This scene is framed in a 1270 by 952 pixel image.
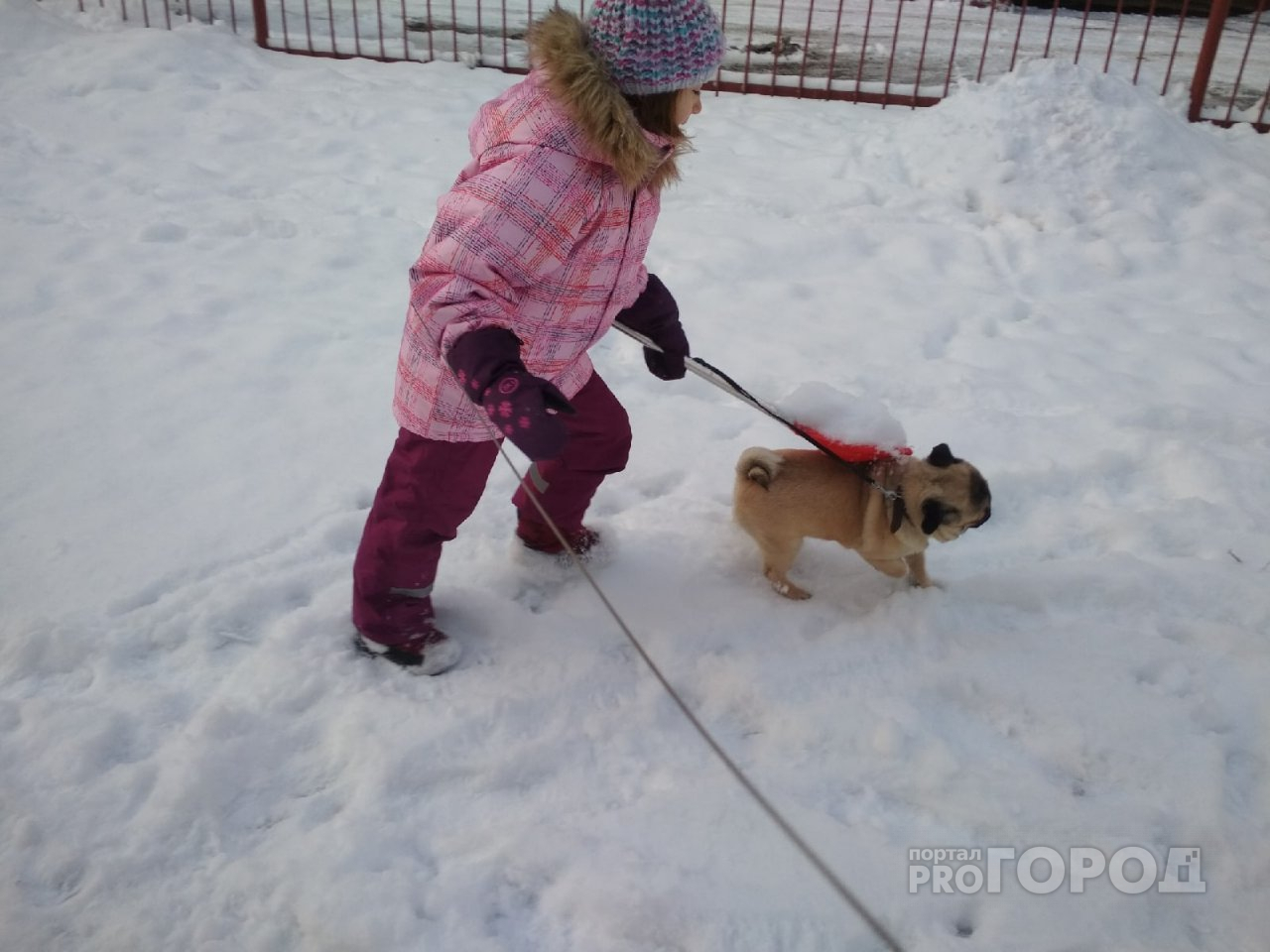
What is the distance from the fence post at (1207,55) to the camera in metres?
6.04

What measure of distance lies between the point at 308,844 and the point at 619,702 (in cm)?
72

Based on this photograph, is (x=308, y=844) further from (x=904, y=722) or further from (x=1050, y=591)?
(x=1050, y=591)

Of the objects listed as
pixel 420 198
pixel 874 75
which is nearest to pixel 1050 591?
pixel 420 198

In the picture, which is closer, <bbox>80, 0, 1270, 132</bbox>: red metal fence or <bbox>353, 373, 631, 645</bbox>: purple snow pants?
<bbox>353, 373, 631, 645</bbox>: purple snow pants

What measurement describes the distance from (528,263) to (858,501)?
1088mm

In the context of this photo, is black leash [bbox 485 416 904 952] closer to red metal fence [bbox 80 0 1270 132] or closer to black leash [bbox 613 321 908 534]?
black leash [bbox 613 321 908 534]

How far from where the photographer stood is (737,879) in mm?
1746

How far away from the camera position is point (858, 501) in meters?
2.37

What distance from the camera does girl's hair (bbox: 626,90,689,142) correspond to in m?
1.80

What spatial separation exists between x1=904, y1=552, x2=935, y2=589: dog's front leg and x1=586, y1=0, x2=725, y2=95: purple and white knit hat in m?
1.36

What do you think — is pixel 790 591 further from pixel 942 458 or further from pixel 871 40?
pixel 871 40

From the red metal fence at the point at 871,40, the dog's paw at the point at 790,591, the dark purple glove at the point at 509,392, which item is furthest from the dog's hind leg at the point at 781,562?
the red metal fence at the point at 871,40

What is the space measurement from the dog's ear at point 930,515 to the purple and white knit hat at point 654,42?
1.10 metres

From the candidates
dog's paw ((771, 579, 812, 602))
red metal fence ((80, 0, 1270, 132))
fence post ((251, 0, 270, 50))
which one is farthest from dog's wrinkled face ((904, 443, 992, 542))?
fence post ((251, 0, 270, 50))
